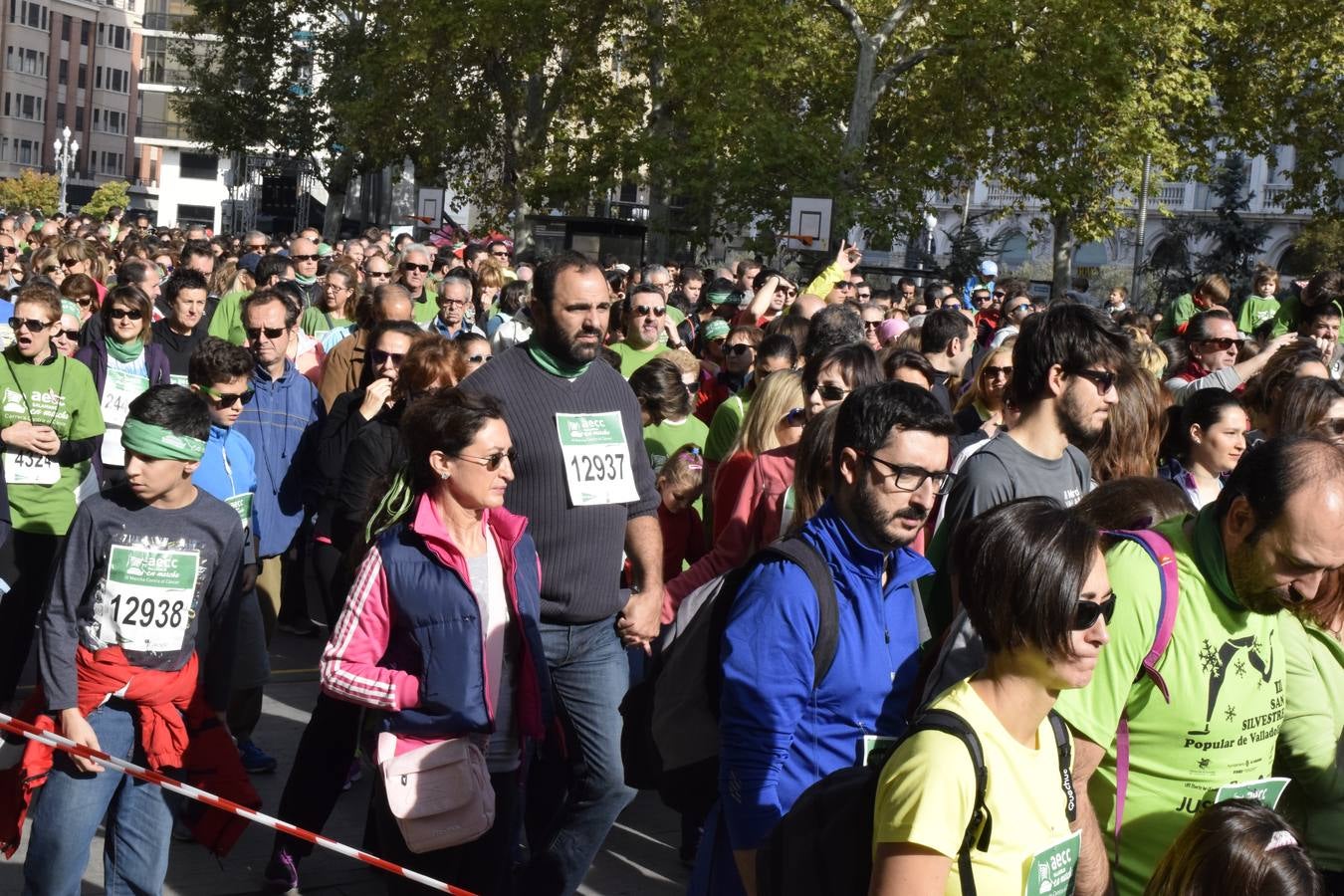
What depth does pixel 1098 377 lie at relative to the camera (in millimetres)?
4711

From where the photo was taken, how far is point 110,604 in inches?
180

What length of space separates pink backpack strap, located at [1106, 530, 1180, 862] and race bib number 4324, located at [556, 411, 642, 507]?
6.57ft

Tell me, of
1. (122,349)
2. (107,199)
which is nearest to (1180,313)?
(122,349)

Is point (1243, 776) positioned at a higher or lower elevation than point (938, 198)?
lower

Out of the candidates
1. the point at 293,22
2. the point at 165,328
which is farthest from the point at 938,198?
the point at 165,328

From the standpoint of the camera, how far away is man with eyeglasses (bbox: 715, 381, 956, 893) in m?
3.30

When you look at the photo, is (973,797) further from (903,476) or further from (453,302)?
(453,302)

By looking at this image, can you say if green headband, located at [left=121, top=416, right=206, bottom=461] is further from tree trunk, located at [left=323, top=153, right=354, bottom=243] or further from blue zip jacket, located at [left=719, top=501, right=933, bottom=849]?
tree trunk, located at [left=323, top=153, right=354, bottom=243]

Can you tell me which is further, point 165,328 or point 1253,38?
point 1253,38

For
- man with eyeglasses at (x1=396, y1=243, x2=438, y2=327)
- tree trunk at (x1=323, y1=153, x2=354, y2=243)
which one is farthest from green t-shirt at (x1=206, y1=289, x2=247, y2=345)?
tree trunk at (x1=323, y1=153, x2=354, y2=243)

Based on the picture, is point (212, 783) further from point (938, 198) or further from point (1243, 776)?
point (938, 198)

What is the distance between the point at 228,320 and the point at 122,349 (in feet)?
8.94

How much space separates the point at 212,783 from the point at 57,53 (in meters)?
119

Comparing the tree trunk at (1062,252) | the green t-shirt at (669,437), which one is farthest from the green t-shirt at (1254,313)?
the tree trunk at (1062,252)
